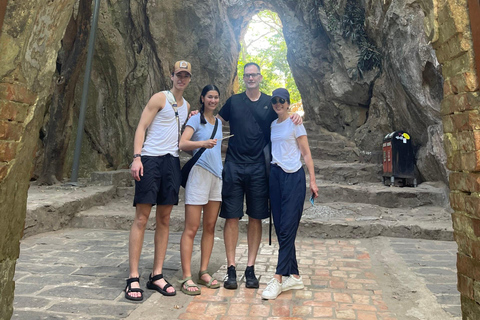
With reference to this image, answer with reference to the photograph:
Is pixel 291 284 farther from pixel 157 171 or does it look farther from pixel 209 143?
pixel 157 171

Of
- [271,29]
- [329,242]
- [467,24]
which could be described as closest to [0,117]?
[467,24]

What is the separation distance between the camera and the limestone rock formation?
8617 millimetres

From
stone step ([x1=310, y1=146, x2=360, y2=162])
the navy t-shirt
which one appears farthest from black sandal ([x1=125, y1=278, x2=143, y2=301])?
stone step ([x1=310, y1=146, x2=360, y2=162])

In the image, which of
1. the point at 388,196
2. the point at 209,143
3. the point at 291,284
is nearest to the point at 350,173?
the point at 388,196

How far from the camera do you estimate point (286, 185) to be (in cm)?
357

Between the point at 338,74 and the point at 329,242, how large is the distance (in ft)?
26.3

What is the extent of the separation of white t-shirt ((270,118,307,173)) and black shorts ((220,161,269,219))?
7.7 inches

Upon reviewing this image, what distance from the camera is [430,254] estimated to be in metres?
4.81

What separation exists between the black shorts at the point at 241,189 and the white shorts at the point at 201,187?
0.31ft

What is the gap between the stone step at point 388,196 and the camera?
7160 mm

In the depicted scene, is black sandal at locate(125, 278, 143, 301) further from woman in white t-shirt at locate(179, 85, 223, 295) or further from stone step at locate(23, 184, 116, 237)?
stone step at locate(23, 184, 116, 237)

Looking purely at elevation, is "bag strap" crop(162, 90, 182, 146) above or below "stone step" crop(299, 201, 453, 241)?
above

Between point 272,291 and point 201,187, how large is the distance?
3.53ft

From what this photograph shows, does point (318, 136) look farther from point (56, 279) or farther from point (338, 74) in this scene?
point (56, 279)
